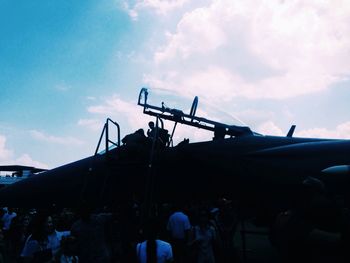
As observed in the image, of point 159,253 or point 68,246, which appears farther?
point 68,246

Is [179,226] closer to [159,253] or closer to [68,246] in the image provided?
[68,246]

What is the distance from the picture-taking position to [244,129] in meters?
9.45

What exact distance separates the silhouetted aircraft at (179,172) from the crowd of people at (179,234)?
0.42 meters

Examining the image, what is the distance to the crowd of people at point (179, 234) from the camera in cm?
313

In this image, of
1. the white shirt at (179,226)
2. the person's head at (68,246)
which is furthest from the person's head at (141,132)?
the person's head at (68,246)

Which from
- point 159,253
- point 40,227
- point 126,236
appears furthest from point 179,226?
point 159,253

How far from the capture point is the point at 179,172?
26.1ft

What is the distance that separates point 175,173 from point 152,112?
1.88 meters

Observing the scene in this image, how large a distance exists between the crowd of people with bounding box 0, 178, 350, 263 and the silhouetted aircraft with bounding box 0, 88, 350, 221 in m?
0.42

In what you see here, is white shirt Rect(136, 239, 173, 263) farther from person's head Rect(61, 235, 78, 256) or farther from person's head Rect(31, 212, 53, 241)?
person's head Rect(31, 212, 53, 241)

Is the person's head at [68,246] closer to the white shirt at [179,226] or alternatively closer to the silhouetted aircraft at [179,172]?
the silhouetted aircraft at [179,172]

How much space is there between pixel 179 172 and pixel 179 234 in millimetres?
1278

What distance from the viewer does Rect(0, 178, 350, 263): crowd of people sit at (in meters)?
3.13

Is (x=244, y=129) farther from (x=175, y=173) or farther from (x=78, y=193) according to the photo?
(x=78, y=193)
